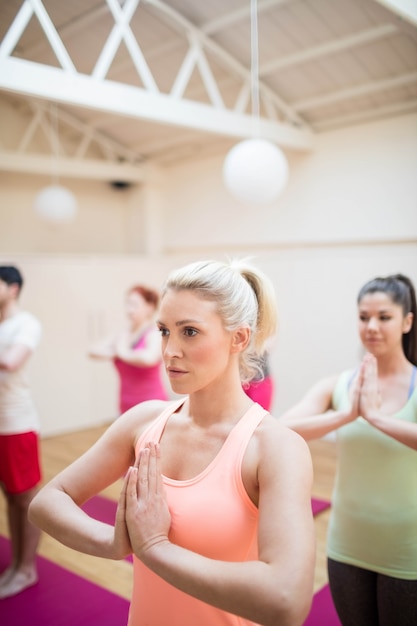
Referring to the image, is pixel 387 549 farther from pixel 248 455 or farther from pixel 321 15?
pixel 321 15

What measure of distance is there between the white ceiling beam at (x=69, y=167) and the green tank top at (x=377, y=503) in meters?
4.64

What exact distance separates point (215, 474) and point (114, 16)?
283 centimetres

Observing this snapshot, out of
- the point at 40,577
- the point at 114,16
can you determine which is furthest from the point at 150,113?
the point at 40,577

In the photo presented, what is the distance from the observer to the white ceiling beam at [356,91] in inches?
129

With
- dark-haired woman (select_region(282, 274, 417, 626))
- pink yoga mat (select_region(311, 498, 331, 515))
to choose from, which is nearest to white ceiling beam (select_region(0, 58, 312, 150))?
dark-haired woman (select_region(282, 274, 417, 626))

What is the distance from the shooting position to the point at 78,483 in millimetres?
1086

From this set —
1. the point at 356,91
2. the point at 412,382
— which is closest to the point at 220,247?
the point at 356,91

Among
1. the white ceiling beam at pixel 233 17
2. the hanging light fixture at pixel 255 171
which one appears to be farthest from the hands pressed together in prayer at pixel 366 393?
the white ceiling beam at pixel 233 17

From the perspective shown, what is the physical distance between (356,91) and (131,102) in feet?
5.55

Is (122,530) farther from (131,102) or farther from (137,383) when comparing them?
(131,102)

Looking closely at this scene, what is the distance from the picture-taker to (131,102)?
3766mm

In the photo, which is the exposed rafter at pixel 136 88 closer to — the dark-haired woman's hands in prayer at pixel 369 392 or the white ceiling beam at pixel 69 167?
the dark-haired woman's hands in prayer at pixel 369 392

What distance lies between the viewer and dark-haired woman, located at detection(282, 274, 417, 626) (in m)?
1.49

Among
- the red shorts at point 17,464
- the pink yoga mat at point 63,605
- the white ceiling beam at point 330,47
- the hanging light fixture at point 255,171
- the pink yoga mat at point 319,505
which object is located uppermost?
the white ceiling beam at point 330,47
